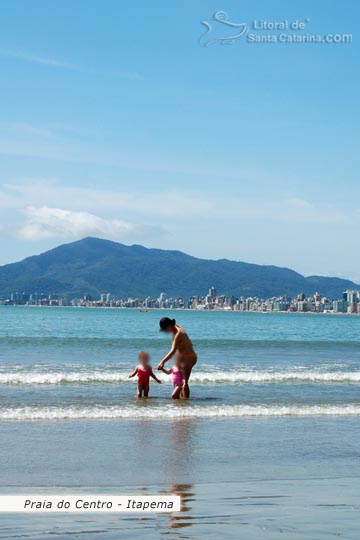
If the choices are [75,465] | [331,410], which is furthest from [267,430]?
[75,465]

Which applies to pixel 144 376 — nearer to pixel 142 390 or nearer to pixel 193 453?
pixel 142 390

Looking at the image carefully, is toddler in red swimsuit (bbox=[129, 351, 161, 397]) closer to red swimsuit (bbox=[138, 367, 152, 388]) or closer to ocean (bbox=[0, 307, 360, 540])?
red swimsuit (bbox=[138, 367, 152, 388])

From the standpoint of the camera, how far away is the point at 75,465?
9.01m

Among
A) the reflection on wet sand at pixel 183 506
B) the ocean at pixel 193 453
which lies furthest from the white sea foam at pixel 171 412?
the reflection on wet sand at pixel 183 506

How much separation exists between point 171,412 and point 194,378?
275 inches

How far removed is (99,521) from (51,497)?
43.4 inches

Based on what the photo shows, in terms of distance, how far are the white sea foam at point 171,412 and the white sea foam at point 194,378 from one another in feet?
17.9

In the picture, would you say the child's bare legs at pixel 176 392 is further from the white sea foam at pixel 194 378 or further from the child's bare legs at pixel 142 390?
the white sea foam at pixel 194 378

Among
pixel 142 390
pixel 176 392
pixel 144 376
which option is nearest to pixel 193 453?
pixel 176 392
